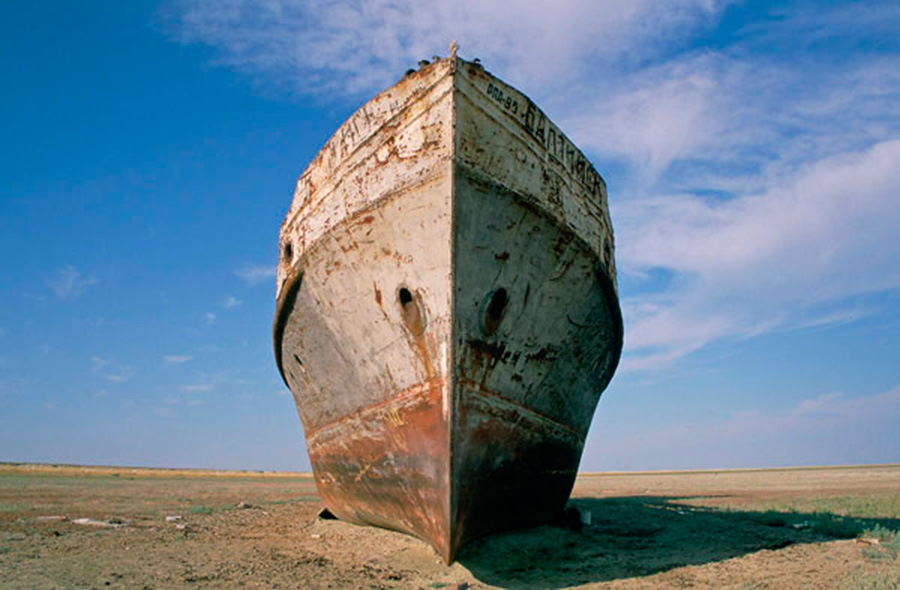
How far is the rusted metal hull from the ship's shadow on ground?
0.22 m

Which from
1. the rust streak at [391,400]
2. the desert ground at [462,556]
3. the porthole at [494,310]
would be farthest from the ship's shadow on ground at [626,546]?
the porthole at [494,310]

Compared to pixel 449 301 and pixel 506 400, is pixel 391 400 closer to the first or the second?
pixel 506 400

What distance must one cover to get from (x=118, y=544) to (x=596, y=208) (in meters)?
5.91

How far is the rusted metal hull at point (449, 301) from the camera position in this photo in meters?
4.01

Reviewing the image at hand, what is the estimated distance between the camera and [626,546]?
512 cm

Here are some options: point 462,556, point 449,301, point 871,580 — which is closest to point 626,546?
point 462,556

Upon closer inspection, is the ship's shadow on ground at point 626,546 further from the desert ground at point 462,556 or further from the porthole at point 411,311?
the porthole at point 411,311

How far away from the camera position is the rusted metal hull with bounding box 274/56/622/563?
401 centimetres

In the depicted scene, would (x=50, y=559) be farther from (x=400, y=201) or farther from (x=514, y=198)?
(x=514, y=198)

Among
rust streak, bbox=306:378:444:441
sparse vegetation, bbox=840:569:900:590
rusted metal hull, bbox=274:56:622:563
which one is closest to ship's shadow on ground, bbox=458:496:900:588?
rusted metal hull, bbox=274:56:622:563

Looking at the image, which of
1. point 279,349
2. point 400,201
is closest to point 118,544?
point 279,349

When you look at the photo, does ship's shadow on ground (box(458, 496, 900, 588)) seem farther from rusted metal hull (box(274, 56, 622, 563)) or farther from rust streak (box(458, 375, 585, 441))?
rust streak (box(458, 375, 585, 441))

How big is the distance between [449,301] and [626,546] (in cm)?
315

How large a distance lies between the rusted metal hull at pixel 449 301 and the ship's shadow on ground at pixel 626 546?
219 mm
